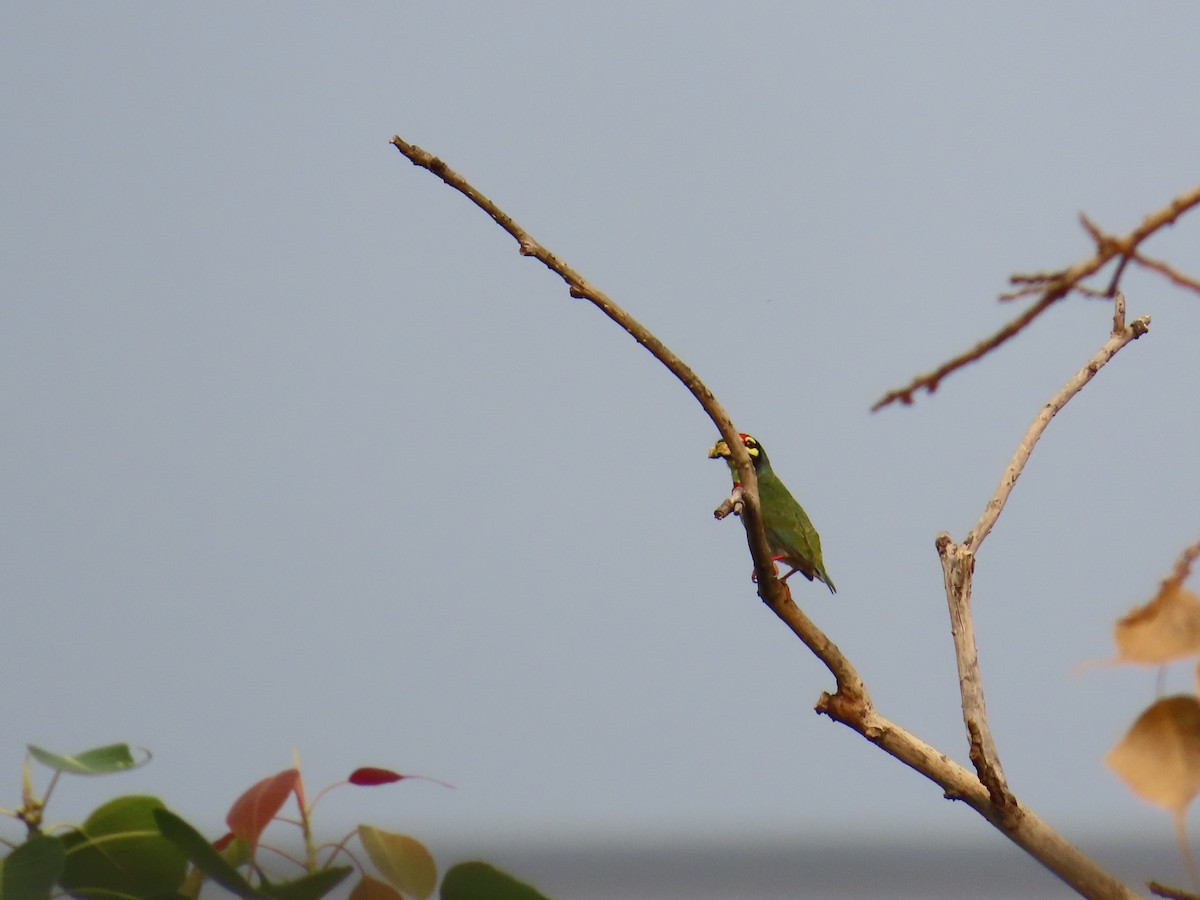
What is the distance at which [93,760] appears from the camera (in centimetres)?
70

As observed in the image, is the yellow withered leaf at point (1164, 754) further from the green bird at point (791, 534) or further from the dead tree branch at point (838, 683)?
the green bird at point (791, 534)

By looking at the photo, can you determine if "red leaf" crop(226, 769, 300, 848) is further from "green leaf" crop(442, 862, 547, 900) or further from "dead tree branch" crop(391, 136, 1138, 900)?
"dead tree branch" crop(391, 136, 1138, 900)

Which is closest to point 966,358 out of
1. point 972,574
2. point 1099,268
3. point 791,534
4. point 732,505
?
point 1099,268

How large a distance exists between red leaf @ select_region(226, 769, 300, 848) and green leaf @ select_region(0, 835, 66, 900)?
0.29ft

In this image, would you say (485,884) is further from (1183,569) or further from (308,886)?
(1183,569)

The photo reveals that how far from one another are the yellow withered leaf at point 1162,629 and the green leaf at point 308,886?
1.47 ft

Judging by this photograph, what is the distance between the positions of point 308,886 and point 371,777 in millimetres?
79

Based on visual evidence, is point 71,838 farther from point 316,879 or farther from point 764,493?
point 764,493

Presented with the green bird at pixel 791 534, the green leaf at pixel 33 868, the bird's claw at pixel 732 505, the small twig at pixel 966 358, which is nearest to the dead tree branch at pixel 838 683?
the bird's claw at pixel 732 505

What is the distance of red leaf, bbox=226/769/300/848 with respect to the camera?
653mm

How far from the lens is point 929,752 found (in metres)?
0.70

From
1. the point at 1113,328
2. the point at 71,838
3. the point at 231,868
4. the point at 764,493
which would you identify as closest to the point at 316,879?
the point at 231,868

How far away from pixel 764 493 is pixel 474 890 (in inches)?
52.6

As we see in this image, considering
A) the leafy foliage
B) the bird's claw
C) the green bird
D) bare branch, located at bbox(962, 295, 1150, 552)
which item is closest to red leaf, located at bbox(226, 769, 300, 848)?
the leafy foliage
